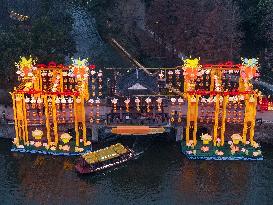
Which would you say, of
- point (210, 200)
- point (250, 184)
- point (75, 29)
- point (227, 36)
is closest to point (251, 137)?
point (250, 184)

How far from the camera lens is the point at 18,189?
2160 inches

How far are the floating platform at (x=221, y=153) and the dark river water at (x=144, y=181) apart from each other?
78 centimetres

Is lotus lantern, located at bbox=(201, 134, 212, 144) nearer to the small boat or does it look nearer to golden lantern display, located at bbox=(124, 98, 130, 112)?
the small boat

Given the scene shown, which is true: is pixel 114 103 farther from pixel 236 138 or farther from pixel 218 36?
pixel 218 36

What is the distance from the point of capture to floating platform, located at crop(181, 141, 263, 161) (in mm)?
60531

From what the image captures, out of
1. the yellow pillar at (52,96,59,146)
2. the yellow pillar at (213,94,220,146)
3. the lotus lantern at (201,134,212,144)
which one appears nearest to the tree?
the yellow pillar at (213,94,220,146)

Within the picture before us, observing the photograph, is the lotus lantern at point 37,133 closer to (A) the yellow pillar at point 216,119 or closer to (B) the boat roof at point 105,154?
(B) the boat roof at point 105,154

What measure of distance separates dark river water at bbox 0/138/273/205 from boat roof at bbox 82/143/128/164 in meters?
1.66

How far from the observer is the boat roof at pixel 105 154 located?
58.2 meters

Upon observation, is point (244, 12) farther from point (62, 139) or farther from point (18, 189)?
point (18, 189)

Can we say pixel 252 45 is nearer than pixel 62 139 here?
No

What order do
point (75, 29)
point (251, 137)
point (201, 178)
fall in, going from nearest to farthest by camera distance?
point (201, 178)
point (251, 137)
point (75, 29)

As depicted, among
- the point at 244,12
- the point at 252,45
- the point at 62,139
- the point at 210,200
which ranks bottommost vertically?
the point at 210,200

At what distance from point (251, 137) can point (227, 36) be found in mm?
21746
